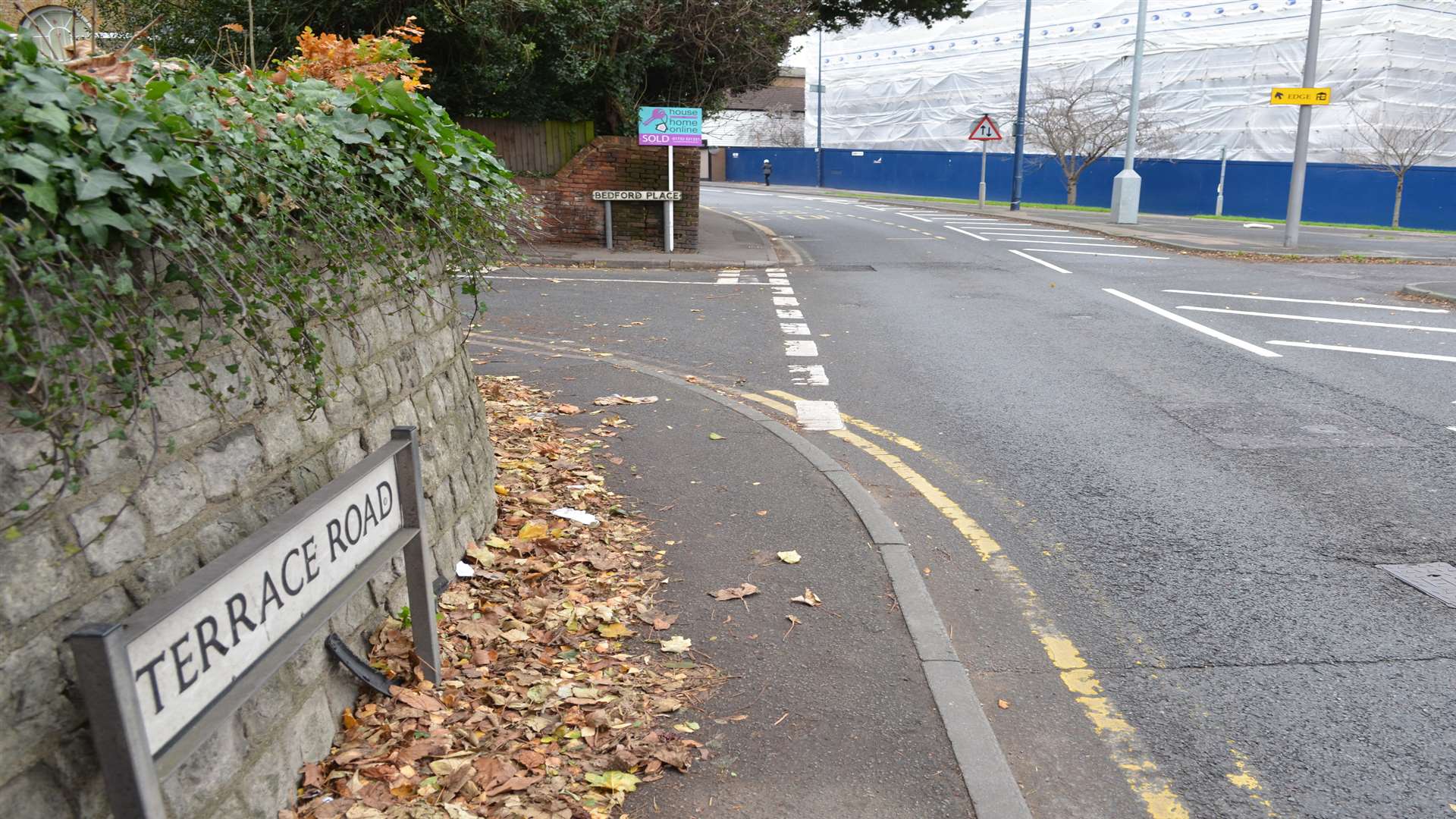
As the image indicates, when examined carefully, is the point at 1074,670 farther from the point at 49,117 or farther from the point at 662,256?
the point at 662,256

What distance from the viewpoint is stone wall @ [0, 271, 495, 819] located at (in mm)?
2273

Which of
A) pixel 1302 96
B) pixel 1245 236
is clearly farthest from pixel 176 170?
pixel 1245 236

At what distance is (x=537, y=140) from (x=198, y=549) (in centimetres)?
1743

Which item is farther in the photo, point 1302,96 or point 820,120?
point 820,120

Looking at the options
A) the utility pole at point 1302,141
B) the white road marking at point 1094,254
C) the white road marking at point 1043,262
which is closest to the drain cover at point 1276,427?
the white road marking at point 1043,262

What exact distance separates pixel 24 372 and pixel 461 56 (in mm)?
17587

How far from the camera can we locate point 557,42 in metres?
17.4

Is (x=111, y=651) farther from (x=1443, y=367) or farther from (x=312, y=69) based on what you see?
(x=1443, y=367)

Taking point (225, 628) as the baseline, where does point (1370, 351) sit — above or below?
below

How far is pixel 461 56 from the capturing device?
721 inches

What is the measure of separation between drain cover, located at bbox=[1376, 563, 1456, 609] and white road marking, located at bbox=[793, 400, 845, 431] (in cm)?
371

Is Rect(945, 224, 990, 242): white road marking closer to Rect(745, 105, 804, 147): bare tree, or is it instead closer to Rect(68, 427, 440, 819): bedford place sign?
Rect(68, 427, 440, 819): bedford place sign

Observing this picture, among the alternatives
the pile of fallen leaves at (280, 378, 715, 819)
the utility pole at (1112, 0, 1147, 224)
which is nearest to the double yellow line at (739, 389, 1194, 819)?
the pile of fallen leaves at (280, 378, 715, 819)

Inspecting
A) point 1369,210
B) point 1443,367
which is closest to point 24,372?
point 1443,367
